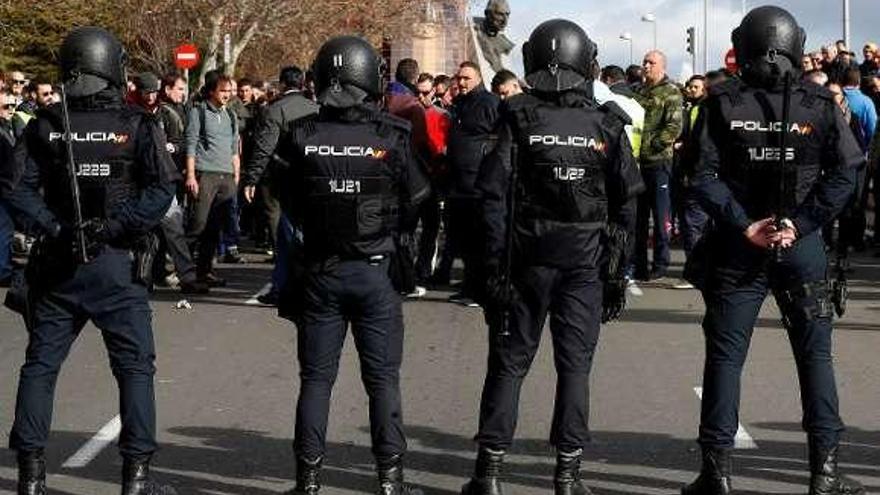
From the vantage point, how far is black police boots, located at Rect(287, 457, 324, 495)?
23.5 ft

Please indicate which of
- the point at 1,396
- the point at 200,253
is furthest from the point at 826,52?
Result: the point at 1,396

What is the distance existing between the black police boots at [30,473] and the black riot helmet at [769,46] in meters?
3.17

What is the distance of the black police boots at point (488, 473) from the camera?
7.27m

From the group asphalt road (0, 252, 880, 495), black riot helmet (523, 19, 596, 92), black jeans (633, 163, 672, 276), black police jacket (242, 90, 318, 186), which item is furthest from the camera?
black jeans (633, 163, 672, 276)

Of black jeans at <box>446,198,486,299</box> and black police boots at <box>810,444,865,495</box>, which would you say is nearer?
black police boots at <box>810,444,865,495</box>

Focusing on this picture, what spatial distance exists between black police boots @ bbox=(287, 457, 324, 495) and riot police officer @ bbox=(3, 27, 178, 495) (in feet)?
1.95

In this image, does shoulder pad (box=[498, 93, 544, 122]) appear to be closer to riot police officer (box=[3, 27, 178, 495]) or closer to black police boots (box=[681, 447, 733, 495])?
riot police officer (box=[3, 27, 178, 495])

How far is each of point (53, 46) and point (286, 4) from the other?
847cm

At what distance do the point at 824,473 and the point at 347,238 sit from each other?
2087 mm

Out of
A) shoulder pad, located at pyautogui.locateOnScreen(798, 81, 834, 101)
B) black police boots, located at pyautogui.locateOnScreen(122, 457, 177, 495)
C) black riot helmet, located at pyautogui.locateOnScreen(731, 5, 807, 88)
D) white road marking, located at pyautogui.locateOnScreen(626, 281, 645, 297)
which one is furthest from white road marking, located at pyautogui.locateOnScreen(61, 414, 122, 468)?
white road marking, located at pyautogui.locateOnScreen(626, 281, 645, 297)

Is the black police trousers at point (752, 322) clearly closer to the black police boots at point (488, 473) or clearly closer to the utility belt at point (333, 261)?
the black police boots at point (488, 473)

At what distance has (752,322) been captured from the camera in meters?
7.23

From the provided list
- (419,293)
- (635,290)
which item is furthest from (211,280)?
(635,290)

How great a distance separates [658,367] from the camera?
1082 centimetres
